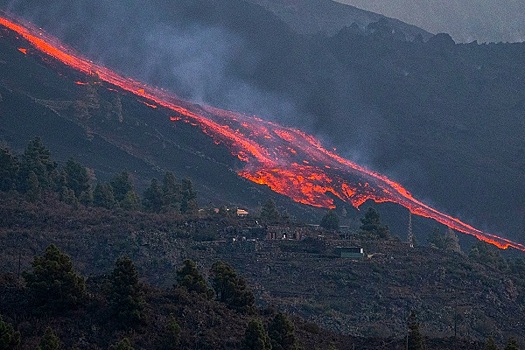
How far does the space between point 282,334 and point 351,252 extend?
48.2 metres

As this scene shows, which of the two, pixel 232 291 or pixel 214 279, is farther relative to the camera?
pixel 214 279

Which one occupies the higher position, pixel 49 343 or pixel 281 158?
pixel 281 158

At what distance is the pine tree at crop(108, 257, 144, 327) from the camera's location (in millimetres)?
57938

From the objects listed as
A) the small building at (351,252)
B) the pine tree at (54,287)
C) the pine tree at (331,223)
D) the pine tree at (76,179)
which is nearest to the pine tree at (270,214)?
the pine tree at (331,223)

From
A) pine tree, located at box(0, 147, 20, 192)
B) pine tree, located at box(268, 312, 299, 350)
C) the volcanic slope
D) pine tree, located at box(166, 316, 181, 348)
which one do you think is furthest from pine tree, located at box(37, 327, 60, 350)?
the volcanic slope

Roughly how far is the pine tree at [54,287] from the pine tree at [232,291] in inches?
426

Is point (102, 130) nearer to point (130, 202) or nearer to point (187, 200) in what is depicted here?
point (187, 200)

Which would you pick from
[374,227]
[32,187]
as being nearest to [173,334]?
[32,187]

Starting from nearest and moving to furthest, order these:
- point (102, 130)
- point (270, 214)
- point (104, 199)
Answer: point (104, 199) < point (270, 214) < point (102, 130)

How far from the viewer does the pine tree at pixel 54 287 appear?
58.5 m

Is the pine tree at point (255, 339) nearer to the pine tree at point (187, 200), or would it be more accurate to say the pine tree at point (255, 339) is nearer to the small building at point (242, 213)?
the pine tree at point (187, 200)

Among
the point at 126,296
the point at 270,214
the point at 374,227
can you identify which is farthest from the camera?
the point at 270,214

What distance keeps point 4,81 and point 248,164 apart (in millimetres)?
40588

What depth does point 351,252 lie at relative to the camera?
107 metres
